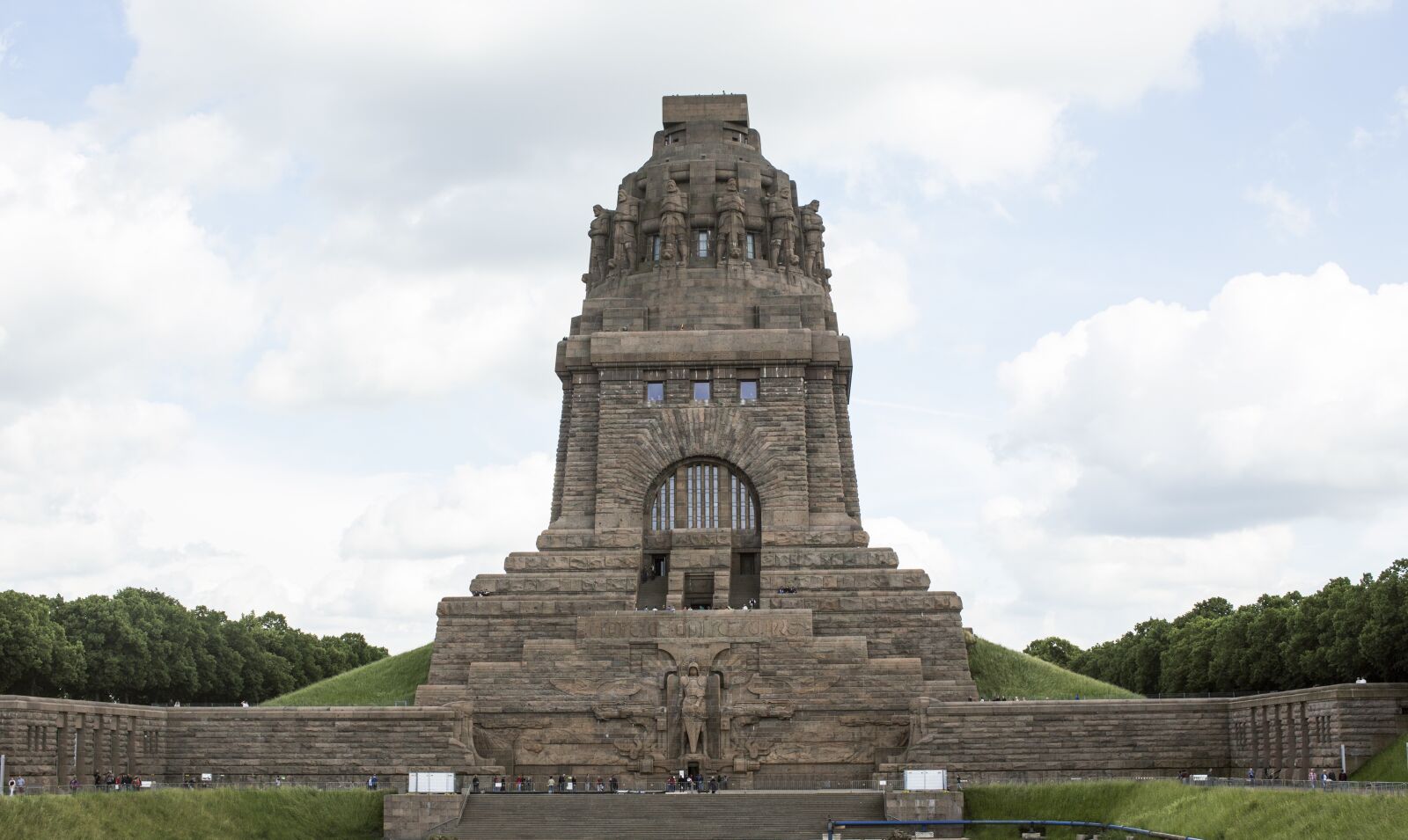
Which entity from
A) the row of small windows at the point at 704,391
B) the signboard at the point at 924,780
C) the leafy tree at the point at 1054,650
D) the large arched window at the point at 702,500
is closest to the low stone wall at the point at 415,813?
the signboard at the point at 924,780

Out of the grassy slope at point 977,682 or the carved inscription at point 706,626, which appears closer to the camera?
the carved inscription at point 706,626

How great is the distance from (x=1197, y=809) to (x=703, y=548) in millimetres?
24987

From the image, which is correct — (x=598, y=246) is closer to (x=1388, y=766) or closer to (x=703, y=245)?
(x=703, y=245)

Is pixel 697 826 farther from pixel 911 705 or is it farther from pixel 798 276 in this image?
pixel 798 276

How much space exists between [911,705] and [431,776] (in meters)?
14.0

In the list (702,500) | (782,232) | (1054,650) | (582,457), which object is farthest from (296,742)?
(1054,650)

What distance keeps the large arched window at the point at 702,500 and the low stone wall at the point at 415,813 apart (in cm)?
1911

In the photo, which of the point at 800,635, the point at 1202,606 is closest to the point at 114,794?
the point at 800,635

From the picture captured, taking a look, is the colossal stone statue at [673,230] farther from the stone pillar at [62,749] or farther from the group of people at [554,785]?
the stone pillar at [62,749]

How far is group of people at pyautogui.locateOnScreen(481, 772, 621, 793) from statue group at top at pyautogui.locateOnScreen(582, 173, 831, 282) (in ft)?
73.9

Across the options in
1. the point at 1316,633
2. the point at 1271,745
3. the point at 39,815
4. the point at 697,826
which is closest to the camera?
the point at 39,815

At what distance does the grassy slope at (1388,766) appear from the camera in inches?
1569

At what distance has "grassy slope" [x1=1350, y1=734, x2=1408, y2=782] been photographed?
3984 centimetres

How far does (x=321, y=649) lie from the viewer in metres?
84.7
